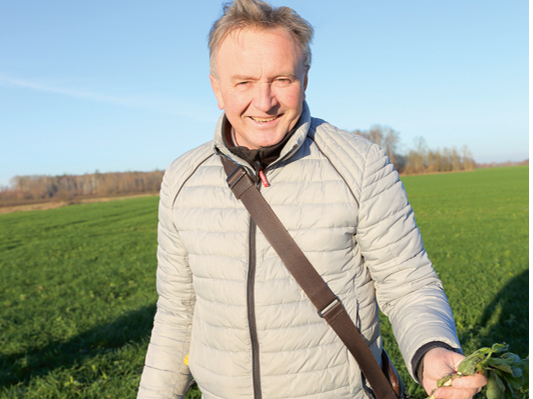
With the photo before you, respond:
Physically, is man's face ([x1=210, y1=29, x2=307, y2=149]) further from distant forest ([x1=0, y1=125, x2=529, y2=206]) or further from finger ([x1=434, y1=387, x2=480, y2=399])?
distant forest ([x1=0, y1=125, x2=529, y2=206])

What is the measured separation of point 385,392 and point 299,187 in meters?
0.88

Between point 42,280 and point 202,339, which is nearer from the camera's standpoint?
point 202,339

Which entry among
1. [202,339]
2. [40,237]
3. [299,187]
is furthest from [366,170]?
[40,237]

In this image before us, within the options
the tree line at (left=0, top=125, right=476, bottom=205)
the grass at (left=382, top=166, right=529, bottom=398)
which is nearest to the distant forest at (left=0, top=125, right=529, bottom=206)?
the tree line at (left=0, top=125, right=476, bottom=205)

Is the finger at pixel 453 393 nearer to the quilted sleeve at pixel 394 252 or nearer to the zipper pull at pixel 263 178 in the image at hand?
the quilted sleeve at pixel 394 252

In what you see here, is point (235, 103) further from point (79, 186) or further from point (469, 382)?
point (79, 186)

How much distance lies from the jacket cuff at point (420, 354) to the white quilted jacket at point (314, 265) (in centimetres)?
5

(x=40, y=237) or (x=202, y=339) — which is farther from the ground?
(x=202, y=339)

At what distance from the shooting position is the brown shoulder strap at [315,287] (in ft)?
5.75

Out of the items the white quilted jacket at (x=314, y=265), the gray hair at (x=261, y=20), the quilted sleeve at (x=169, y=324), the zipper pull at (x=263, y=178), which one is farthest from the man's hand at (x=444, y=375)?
the gray hair at (x=261, y=20)

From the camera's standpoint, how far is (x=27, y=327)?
7.37 meters

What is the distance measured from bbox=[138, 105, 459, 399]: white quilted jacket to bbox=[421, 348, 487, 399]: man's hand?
113mm

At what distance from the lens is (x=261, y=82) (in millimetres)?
1841

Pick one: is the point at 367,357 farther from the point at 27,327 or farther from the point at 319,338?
the point at 27,327
